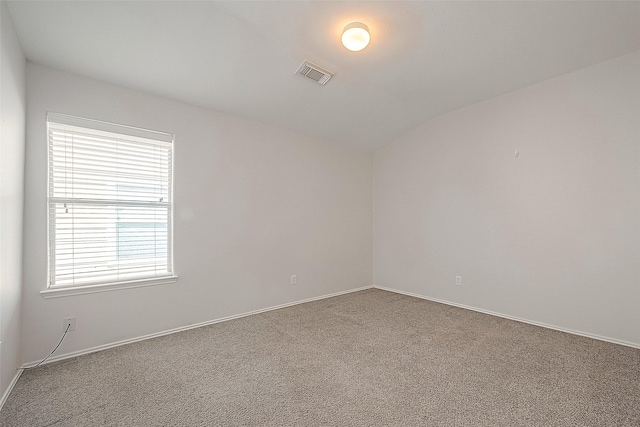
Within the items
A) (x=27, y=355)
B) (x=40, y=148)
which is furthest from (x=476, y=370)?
(x=40, y=148)

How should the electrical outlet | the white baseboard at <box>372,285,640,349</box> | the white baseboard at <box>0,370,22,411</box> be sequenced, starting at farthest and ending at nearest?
the white baseboard at <box>372,285,640,349</box> < the electrical outlet < the white baseboard at <box>0,370,22,411</box>

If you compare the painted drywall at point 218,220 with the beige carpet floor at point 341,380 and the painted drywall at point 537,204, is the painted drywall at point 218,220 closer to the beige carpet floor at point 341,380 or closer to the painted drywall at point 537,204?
the beige carpet floor at point 341,380

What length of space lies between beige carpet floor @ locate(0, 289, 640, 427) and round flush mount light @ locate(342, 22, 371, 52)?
2556 mm

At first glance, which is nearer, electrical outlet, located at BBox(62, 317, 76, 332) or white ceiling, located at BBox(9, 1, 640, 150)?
white ceiling, located at BBox(9, 1, 640, 150)

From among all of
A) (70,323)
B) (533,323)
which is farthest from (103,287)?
(533,323)

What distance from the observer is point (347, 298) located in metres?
4.36

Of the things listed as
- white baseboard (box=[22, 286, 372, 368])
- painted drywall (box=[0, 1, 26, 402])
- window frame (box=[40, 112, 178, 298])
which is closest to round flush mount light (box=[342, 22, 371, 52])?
window frame (box=[40, 112, 178, 298])

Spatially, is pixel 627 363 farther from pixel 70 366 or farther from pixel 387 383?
pixel 70 366

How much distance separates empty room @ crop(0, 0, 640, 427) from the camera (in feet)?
6.47

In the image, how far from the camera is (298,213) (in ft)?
13.4

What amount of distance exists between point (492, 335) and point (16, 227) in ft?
13.4

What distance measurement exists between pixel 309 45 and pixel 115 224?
7.81 feet

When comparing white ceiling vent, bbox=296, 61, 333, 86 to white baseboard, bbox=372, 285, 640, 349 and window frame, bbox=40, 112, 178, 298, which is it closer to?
Result: window frame, bbox=40, 112, 178, 298

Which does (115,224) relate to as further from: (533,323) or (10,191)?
(533,323)
